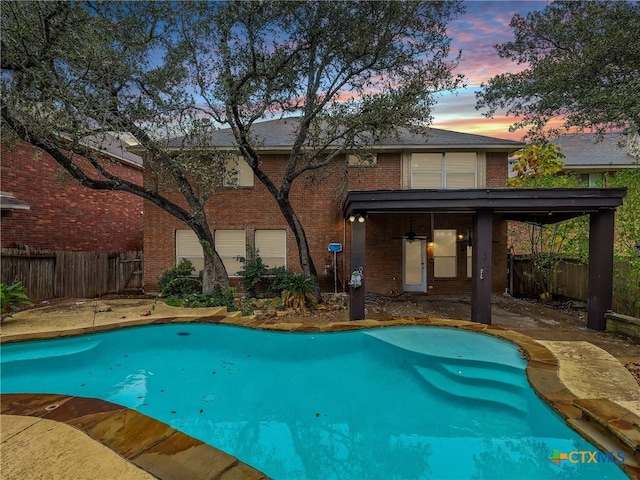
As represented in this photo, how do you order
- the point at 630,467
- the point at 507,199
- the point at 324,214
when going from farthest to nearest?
1. the point at 324,214
2. the point at 507,199
3. the point at 630,467

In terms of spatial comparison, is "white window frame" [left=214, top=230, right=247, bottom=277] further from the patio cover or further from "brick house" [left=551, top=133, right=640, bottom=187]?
"brick house" [left=551, top=133, right=640, bottom=187]

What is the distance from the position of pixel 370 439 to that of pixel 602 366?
3661 mm

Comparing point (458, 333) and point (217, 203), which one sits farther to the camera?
point (217, 203)

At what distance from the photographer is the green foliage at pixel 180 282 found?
10.3 m

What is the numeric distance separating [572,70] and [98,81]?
12727 mm

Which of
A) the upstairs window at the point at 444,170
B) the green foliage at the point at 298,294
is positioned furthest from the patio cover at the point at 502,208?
the upstairs window at the point at 444,170

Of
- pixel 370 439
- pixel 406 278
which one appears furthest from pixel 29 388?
pixel 406 278

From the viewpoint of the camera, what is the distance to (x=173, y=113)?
8.66m

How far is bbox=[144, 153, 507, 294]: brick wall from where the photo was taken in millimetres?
11906

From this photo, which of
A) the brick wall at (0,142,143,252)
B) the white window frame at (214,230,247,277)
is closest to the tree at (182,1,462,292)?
the white window frame at (214,230,247,277)

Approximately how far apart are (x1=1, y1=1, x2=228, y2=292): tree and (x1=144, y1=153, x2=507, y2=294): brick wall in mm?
2407

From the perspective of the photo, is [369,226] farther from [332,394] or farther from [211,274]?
[332,394]

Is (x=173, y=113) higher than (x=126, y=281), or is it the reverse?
(x=173, y=113)

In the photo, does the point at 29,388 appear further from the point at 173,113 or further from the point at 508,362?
the point at 508,362
